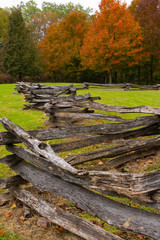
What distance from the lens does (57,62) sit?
3300 cm

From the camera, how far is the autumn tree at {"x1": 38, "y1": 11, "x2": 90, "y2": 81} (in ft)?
104

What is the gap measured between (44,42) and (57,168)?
113 ft

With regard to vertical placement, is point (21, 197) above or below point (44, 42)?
below

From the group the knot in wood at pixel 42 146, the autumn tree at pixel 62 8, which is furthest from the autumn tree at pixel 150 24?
the knot in wood at pixel 42 146

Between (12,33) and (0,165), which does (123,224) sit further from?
(12,33)

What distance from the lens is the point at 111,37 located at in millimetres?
24484

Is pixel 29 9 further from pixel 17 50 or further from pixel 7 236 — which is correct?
pixel 7 236

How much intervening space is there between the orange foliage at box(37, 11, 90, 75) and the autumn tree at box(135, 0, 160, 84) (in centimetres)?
808

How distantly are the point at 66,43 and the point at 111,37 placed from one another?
9061 millimetres

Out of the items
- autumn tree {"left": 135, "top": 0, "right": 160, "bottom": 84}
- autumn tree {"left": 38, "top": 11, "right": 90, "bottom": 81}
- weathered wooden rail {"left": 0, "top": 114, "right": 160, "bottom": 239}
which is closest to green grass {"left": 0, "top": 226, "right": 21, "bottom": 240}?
weathered wooden rail {"left": 0, "top": 114, "right": 160, "bottom": 239}

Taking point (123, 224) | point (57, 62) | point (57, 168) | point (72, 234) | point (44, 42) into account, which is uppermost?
point (44, 42)

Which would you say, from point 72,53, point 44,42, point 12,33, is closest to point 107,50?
point 72,53

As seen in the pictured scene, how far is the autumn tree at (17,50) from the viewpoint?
3216 cm

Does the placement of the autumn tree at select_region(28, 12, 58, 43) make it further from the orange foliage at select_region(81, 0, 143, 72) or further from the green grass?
the green grass
